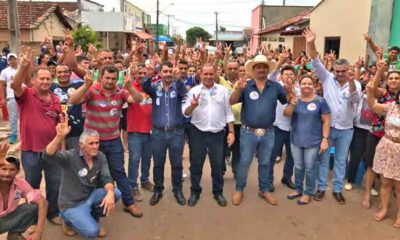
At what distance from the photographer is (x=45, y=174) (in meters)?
4.25

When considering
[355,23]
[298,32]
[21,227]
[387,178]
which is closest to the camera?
[21,227]

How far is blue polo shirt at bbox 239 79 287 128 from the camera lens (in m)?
4.78

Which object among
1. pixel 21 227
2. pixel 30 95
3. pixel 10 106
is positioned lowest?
pixel 21 227

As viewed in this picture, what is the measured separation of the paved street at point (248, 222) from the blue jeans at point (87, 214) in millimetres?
333

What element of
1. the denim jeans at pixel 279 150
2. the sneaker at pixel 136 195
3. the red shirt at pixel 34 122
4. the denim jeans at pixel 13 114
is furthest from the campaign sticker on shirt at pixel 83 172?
the denim jeans at pixel 13 114

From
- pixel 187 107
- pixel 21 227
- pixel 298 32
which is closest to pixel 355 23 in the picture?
pixel 298 32

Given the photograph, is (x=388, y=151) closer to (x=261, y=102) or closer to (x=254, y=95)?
(x=261, y=102)

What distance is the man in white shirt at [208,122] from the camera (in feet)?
15.8

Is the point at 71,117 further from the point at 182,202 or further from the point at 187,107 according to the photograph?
the point at 182,202

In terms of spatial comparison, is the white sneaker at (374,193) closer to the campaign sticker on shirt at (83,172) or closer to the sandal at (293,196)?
the sandal at (293,196)

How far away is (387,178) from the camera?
4.45 m

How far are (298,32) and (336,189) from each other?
16072mm

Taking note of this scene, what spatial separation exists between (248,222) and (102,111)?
2141 millimetres

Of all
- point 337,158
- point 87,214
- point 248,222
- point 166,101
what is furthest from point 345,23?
point 87,214
